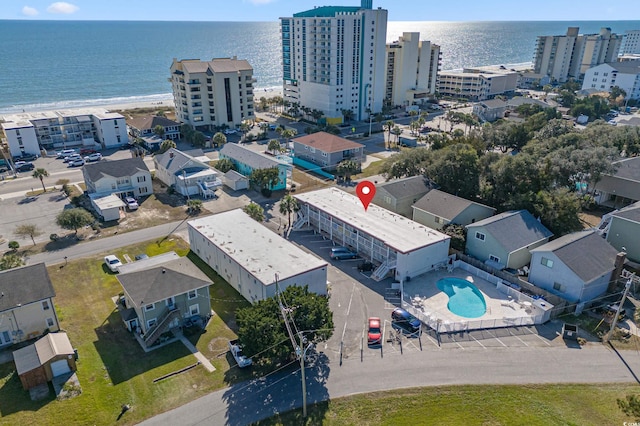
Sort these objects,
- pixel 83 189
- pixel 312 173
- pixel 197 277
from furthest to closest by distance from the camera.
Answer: pixel 312 173
pixel 83 189
pixel 197 277

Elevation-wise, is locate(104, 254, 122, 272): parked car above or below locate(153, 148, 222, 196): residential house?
below

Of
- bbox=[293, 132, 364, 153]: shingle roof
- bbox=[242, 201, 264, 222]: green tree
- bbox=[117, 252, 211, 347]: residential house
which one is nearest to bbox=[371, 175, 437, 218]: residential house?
bbox=[242, 201, 264, 222]: green tree

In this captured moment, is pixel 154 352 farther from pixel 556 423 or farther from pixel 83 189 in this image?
pixel 83 189

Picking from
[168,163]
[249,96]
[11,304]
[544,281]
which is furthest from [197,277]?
[249,96]

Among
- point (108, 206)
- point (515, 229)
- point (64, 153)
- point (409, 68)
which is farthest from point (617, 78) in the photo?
point (64, 153)

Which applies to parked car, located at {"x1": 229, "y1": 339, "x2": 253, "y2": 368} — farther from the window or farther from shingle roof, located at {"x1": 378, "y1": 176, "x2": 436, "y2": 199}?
shingle roof, located at {"x1": 378, "y1": 176, "x2": 436, "y2": 199}

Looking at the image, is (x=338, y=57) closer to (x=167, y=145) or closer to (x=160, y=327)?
(x=167, y=145)
